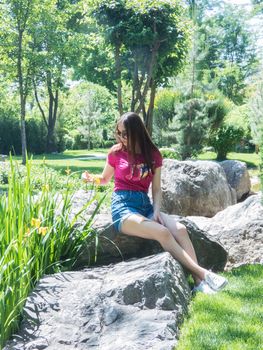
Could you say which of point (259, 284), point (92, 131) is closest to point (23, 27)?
point (259, 284)

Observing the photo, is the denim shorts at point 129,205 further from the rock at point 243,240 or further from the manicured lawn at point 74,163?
the manicured lawn at point 74,163

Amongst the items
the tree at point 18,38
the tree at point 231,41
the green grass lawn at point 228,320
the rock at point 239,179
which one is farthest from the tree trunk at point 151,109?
the tree at point 231,41

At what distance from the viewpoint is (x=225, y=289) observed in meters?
3.43

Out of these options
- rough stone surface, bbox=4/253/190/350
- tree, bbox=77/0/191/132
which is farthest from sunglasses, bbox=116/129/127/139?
tree, bbox=77/0/191/132

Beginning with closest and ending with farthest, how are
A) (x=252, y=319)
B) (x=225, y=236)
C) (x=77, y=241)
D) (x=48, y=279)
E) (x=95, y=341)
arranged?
(x=95, y=341)
(x=252, y=319)
(x=48, y=279)
(x=77, y=241)
(x=225, y=236)

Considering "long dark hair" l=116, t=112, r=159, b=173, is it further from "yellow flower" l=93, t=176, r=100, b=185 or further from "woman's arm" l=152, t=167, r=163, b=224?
"yellow flower" l=93, t=176, r=100, b=185

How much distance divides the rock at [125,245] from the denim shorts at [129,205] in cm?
12

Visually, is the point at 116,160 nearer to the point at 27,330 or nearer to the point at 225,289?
the point at 225,289

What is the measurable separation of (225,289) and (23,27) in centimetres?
1334

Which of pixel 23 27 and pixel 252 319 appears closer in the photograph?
pixel 252 319

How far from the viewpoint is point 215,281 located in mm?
3359

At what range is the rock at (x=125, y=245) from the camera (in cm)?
380

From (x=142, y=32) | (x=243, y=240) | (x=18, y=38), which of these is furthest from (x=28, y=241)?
(x=18, y=38)

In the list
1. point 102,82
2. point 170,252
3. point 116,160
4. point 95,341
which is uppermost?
point 102,82
